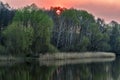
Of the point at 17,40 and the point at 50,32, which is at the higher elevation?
the point at 50,32

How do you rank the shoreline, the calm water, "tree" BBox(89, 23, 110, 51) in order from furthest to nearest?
"tree" BBox(89, 23, 110, 51) < the shoreline < the calm water

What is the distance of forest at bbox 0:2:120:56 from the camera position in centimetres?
5653

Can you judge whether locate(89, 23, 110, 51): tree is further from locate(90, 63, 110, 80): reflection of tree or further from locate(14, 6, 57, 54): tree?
locate(90, 63, 110, 80): reflection of tree

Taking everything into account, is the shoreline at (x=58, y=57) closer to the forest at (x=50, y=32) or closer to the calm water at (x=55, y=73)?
the forest at (x=50, y=32)

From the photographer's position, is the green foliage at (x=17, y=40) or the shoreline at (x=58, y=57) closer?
the shoreline at (x=58, y=57)

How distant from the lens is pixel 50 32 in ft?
207

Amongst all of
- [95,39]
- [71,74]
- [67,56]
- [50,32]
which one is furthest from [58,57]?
[95,39]

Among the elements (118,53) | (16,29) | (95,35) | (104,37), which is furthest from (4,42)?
(118,53)

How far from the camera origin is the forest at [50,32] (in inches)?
2226

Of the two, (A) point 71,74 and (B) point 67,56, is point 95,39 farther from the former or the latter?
(A) point 71,74

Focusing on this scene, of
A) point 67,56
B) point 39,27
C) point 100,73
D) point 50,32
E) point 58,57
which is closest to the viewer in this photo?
point 100,73

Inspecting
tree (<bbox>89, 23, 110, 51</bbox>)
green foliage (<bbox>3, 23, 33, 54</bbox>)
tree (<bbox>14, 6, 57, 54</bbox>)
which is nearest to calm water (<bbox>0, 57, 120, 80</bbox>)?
green foliage (<bbox>3, 23, 33, 54</bbox>)

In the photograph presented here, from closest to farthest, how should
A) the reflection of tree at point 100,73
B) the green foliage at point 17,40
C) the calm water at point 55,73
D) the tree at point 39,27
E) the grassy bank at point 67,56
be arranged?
the calm water at point 55,73 < the reflection of tree at point 100,73 < the green foliage at point 17,40 < the grassy bank at point 67,56 < the tree at point 39,27

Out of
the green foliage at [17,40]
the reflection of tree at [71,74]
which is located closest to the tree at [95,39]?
the green foliage at [17,40]
